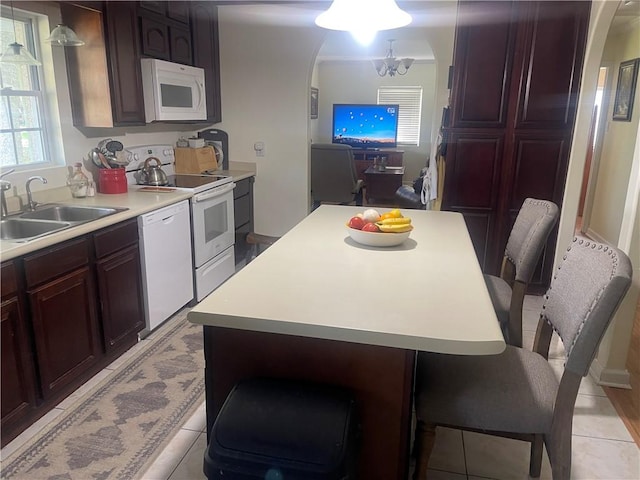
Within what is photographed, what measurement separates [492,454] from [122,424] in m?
1.65

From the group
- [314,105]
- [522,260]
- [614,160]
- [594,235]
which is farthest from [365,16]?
[314,105]

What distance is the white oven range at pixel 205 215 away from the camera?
11.0 ft

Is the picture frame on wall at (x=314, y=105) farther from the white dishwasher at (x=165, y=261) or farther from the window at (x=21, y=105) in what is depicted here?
the window at (x=21, y=105)

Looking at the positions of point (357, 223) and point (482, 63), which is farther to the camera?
point (482, 63)

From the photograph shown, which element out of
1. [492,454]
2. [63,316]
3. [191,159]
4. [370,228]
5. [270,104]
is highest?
[270,104]

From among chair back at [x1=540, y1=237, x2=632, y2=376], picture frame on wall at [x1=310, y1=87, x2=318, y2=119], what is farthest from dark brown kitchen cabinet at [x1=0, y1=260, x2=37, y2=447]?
picture frame on wall at [x1=310, y1=87, x2=318, y2=119]

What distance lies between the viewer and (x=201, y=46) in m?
3.95

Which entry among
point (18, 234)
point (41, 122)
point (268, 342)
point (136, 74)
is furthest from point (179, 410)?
point (136, 74)

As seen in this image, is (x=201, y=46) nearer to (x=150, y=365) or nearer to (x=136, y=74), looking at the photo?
(x=136, y=74)

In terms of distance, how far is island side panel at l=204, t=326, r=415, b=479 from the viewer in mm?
1342

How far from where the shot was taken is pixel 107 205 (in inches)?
108

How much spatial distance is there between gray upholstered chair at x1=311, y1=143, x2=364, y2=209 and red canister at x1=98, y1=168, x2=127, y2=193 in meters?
3.37

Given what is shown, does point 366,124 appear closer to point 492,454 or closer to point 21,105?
A: point 21,105

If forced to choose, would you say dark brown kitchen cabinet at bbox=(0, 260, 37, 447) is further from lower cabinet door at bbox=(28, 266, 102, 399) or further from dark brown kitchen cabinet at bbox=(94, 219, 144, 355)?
dark brown kitchen cabinet at bbox=(94, 219, 144, 355)
